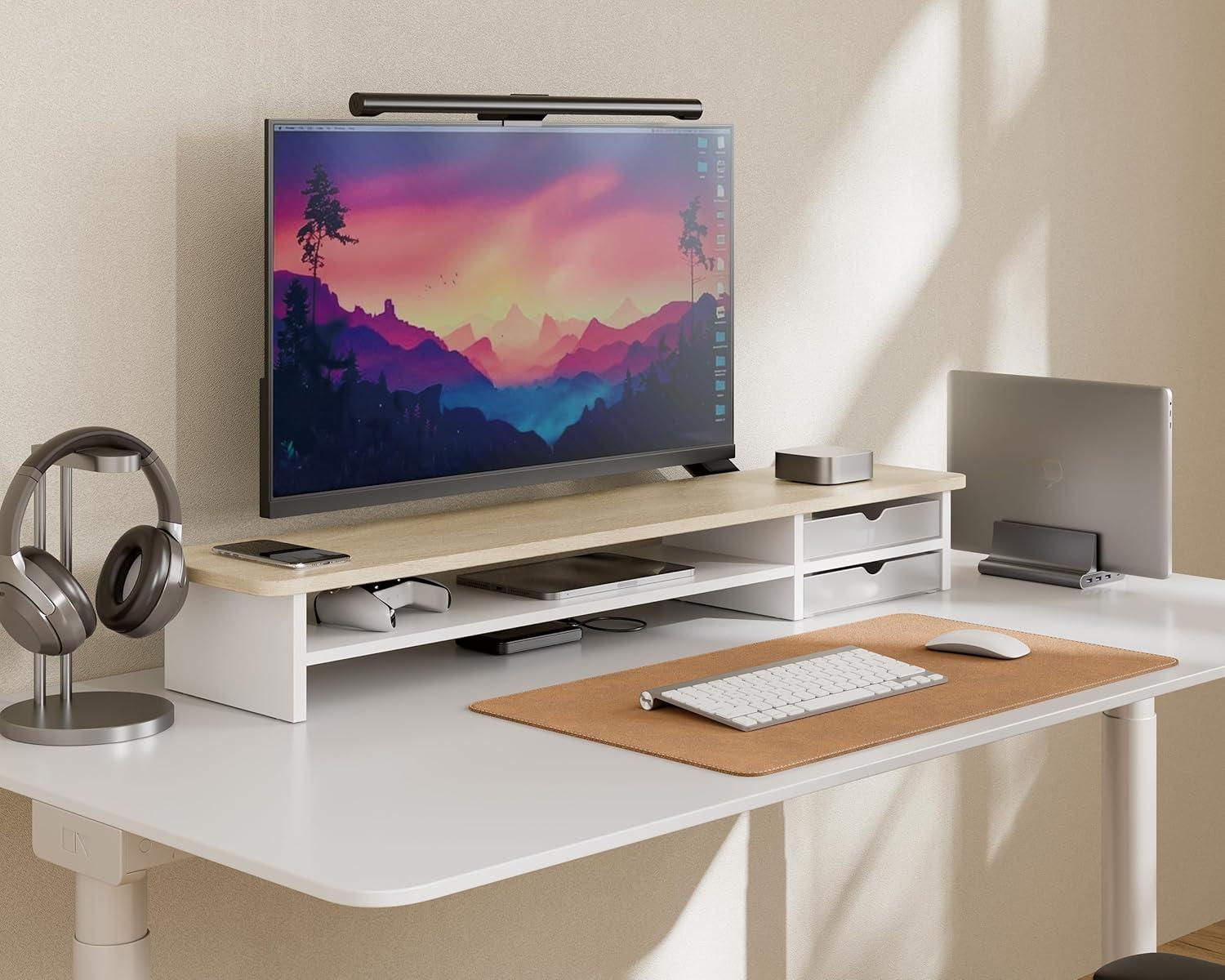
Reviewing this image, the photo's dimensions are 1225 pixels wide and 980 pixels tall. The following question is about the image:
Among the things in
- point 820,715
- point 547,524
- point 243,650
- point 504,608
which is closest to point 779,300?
point 547,524

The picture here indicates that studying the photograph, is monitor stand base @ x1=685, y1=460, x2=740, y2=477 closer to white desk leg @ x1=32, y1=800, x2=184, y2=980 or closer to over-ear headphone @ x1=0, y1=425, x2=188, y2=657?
over-ear headphone @ x1=0, y1=425, x2=188, y2=657

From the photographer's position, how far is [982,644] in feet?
6.84

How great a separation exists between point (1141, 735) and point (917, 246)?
1.00 metres

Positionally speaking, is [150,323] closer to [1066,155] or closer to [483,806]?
[483,806]

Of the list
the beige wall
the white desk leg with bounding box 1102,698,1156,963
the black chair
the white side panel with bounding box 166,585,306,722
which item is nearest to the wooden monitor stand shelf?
the white side panel with bounding box 166,585,306,722

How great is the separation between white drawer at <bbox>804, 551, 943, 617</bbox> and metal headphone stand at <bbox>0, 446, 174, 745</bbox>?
3.04ft

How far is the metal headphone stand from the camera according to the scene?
5.66 ft

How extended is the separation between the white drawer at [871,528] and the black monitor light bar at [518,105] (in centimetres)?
62

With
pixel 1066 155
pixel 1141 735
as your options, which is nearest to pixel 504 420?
pixel 1141 735

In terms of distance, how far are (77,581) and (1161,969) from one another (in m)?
1.12

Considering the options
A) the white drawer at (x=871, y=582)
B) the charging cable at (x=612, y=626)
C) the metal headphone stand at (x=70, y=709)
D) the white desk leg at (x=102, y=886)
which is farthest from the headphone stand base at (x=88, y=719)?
the white drawer at (x=871, y=582)

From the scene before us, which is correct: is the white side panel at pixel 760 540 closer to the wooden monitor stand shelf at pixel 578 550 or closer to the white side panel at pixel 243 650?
the wooden monitor stand shelf at pixel 578 550

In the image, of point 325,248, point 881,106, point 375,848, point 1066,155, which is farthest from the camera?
point 1066,155

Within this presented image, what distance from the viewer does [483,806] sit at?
1.55m
